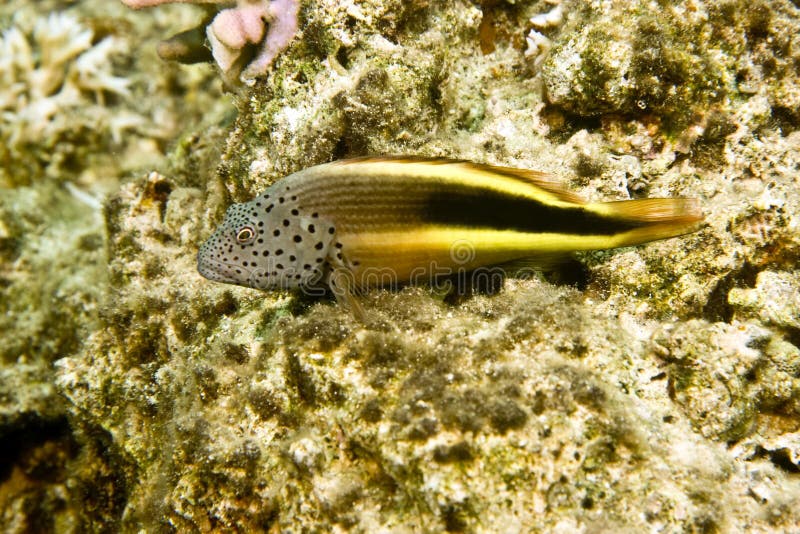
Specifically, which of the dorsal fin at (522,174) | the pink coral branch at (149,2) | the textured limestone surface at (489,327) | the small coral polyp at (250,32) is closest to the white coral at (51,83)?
the textured limestone surface at (489,327)

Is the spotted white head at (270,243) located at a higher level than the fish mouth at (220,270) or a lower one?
higher

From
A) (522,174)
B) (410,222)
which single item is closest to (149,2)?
(410,222)

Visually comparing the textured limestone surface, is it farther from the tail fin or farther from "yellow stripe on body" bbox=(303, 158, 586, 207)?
"yellow stripe on body" bbox=(303, 158, 586, 207)

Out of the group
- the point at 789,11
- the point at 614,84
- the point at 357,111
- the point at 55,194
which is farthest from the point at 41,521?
the point at 789,11

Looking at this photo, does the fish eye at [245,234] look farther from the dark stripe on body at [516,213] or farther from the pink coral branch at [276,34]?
the pink coral branch at [276,34]

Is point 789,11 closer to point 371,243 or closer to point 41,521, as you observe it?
point 371,243

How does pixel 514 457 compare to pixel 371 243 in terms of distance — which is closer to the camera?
pixel 514 457
